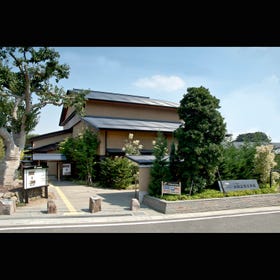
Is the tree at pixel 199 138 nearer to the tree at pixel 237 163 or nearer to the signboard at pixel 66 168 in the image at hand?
the tree at pixel 237 163

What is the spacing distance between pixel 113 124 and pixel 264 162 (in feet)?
34.2

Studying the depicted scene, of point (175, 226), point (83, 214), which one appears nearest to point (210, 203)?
point (175, 226)

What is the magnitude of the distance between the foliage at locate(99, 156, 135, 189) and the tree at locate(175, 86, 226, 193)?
537 centimetres

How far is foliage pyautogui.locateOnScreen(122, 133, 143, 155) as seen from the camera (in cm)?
1431

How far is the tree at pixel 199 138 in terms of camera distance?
8.75m

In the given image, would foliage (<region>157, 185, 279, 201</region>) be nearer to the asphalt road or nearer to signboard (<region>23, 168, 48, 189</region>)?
the asphalt road

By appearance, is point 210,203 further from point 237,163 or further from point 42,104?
point 42,104

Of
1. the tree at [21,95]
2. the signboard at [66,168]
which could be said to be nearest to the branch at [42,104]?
the tree at [21,95]

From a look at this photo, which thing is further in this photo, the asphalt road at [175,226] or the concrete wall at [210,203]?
the concrete wall at [210,203]

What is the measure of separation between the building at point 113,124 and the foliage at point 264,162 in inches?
295

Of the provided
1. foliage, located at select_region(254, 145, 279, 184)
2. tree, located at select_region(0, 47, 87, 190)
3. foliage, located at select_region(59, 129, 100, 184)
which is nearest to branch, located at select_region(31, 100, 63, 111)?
tree, located at select_region(0, 47, 87, 190)

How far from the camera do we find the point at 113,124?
16.4 meters
